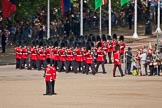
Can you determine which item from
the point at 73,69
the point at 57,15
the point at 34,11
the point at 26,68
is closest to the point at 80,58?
the point at 73,69

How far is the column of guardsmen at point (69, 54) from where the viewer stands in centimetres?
4319

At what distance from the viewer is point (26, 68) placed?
47.8m

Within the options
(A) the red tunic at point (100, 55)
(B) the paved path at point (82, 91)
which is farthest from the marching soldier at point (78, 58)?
(A) the red tunic at point (100, 55)

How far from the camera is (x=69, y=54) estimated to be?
44.2 meters

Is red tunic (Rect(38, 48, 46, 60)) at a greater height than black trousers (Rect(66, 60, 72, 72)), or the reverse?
red tunic (Rect(38, 48, 46, 60))

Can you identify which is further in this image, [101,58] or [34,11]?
[34,11]

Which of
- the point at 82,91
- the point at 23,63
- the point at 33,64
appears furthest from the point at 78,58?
the point at 82,91

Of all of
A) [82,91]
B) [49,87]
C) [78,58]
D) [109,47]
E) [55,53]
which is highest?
[109,47]

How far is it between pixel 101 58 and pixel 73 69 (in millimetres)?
2165

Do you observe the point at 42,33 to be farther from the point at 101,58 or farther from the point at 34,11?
the point at 101,58

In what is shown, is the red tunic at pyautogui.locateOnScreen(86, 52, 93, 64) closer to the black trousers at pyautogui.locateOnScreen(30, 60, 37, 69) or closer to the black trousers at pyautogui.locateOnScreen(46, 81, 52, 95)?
the black trousers at pyautogui.locateOnScreen(30, 60, 37, 69)

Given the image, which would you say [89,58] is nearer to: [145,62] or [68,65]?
[68,65]

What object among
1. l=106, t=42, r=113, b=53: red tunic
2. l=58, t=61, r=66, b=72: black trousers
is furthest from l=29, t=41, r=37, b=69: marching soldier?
l=106, t=42, r=113, b=53: red tunic

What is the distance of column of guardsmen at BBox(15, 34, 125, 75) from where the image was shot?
43.2 m
